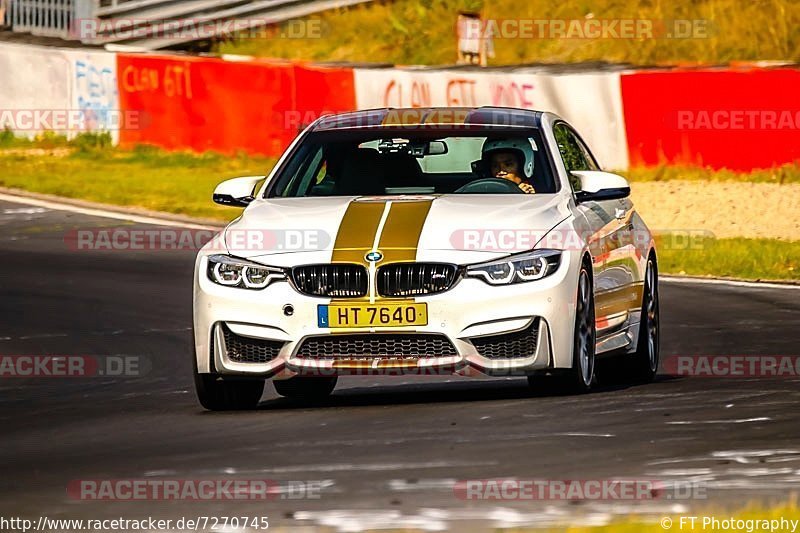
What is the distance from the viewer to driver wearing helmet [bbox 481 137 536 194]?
1130 centimetres

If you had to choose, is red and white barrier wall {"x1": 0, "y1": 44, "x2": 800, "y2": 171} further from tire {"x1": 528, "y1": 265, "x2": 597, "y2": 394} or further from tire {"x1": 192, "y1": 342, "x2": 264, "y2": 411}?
tire {"x1": 192, "y1": 342, "x2": 264, "y2": 411}

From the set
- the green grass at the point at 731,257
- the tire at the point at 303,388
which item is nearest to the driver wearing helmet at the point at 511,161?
the tire at the point at 303,388

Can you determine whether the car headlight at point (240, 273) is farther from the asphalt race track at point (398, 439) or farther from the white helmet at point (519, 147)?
the white helmet at point (519, 147)

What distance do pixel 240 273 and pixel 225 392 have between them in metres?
0.78

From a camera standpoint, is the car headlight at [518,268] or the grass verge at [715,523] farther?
the car headlight at [518,268]

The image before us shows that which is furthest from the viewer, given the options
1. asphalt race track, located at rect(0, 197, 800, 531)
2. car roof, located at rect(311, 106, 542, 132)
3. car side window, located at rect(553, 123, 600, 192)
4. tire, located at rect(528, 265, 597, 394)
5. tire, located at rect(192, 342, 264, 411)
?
car side window, located at rect(553, 123, 600, 192)

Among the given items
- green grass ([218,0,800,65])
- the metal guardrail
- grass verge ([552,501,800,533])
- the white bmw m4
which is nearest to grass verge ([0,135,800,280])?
the metal guardrail

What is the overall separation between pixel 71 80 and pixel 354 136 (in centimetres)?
1806

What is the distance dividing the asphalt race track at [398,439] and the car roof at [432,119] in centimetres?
147

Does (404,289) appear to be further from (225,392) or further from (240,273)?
(225,392)

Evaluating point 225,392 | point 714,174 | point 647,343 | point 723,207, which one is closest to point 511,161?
point 647,343

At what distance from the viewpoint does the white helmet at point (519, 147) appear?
1136cm

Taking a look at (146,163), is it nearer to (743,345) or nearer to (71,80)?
(71,80)

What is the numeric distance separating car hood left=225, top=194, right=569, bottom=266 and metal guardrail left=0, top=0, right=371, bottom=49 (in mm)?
24050
